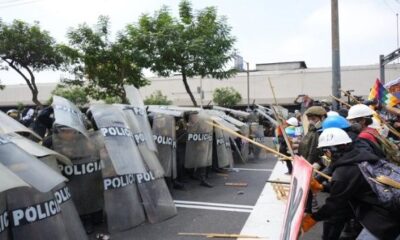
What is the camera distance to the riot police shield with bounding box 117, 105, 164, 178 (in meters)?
5.87

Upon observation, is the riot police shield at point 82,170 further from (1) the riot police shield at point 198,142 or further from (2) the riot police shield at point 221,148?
(2) the riot police shield at point 221,148

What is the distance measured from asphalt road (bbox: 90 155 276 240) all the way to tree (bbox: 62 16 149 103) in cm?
702

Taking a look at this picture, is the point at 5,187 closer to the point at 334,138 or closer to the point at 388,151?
the point at 334,138

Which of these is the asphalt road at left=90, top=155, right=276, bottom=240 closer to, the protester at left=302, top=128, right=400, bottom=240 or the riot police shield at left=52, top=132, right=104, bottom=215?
the riot police shield at left=52, top=132, right=104, bottom=215

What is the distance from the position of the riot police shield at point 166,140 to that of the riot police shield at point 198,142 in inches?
29.0

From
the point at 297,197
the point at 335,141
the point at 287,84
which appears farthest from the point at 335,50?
the point at 287,84

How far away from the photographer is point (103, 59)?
1528 cm

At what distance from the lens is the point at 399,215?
3070 millimetres

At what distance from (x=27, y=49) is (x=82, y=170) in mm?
11960

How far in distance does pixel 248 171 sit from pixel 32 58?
395 inches

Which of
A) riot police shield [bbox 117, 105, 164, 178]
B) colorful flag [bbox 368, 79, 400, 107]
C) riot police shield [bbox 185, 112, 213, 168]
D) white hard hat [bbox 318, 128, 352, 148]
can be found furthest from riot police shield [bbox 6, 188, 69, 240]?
colorful flag [bbox 368, 79, 400, 107]

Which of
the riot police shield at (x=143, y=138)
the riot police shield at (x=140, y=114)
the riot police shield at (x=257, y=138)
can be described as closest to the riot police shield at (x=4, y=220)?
the riot police shield at (x=143, y=138)

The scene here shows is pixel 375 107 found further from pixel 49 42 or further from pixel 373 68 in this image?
pixel 373 68

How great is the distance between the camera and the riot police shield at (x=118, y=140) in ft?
17.1
